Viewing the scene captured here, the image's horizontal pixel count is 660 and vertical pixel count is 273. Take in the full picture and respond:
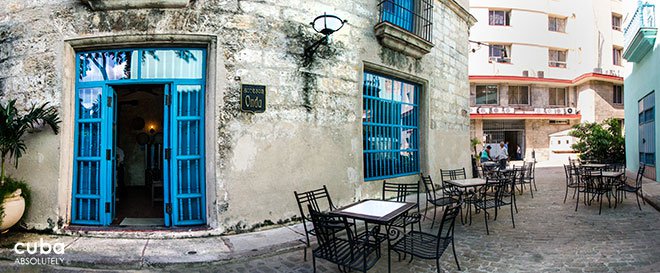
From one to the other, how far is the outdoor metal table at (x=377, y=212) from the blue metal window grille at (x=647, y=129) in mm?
10567

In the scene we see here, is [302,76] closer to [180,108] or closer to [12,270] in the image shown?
[180,108]

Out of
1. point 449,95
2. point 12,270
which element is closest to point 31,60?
point 12,270

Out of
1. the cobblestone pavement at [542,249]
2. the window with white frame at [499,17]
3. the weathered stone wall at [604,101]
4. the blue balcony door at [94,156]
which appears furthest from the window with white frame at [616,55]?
the blue balcony door at [94,156]

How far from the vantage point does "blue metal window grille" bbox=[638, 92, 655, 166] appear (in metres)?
10.1

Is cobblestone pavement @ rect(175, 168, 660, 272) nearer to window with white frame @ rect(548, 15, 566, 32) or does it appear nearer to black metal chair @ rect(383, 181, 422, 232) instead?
black metal chair @ rect(383, 181, 422, 232)

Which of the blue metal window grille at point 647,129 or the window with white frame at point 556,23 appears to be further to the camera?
the window with white frame at point 556,23

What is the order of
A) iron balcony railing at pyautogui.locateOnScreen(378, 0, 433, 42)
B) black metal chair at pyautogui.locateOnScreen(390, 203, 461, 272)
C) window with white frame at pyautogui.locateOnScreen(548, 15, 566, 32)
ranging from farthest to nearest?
window with white frame at pyautogui.locateOnScreen(548, 15, 566, 32)
iron balcony railing at pyautogui.locateOnScreen(378, 0, 433, 42)
black metal chair at pyautogui.locateOnScreen(390, 203, 461, 272)

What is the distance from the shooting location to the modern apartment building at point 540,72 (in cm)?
2075

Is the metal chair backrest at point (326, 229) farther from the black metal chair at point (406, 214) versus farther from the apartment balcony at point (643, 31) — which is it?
the apartment balcony at point (643, 31)

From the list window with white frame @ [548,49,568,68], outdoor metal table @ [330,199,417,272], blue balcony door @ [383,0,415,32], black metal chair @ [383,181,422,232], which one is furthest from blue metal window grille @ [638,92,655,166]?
window with white frame @ [548,49,568,68]

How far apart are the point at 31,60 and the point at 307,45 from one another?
4362 mm

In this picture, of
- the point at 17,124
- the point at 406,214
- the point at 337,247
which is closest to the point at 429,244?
the point at 406,214

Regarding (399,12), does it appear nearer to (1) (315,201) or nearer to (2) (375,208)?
(1) (315,201)

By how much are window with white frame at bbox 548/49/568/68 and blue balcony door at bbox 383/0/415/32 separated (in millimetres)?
19822
